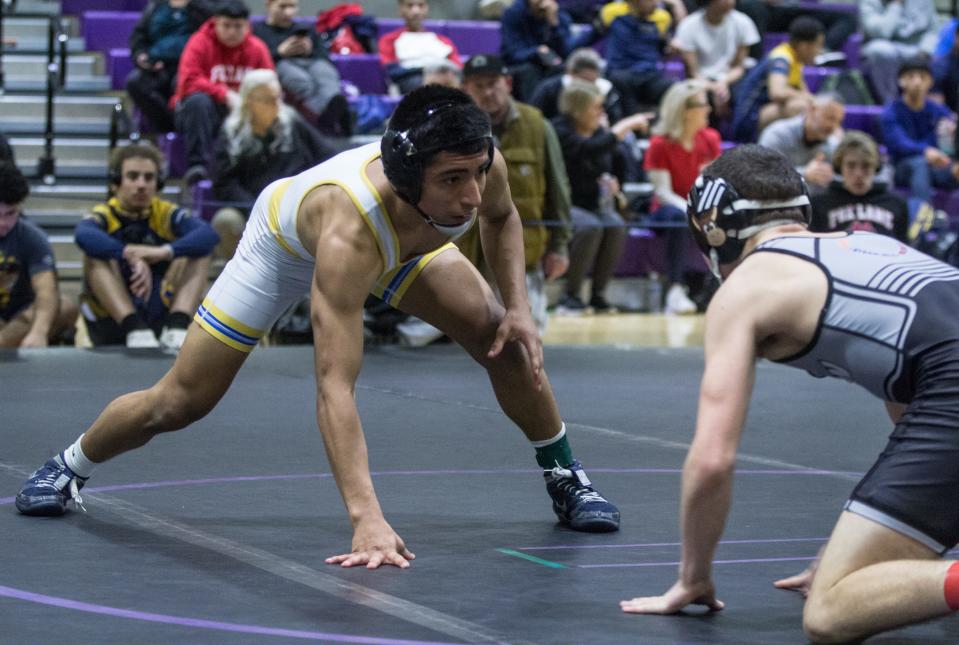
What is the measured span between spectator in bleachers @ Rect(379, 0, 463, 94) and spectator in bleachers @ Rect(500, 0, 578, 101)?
359 millimetres

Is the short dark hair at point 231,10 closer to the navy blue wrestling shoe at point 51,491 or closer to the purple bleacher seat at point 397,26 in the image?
the purple bleacher seat at point 397,26

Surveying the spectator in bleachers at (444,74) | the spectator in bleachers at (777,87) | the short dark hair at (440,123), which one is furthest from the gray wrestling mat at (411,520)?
the spectator in bleachers at (777,87)

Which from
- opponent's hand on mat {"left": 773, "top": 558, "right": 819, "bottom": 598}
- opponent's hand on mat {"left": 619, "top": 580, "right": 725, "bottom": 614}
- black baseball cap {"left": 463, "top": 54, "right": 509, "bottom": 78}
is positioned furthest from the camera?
black baseball cap {"left": 463, "top": 54, "right": 509, "bottom": 78}

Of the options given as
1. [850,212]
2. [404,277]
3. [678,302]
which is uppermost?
[404,277]

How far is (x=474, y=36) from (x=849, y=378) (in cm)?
911

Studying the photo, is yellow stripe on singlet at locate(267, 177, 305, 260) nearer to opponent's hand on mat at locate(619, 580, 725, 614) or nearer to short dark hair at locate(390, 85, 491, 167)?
short dark hair at locate(390, 85, 491, 167)

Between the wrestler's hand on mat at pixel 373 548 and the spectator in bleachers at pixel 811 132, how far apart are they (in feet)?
23.3

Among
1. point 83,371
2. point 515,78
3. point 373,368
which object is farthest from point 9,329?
point 515,78

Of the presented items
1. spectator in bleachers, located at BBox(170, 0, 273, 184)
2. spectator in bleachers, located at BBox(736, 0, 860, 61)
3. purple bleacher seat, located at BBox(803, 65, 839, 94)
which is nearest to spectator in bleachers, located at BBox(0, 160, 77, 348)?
spectator in bleachers, located at BBox(170, 0, 273, 184)

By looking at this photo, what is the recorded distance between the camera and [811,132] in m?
10.4

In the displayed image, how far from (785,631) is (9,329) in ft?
18.1

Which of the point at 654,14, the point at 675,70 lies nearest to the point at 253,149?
the point at 654,14

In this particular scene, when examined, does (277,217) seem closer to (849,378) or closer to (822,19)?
(849,378)

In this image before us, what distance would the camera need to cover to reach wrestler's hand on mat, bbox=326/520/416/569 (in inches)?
137
